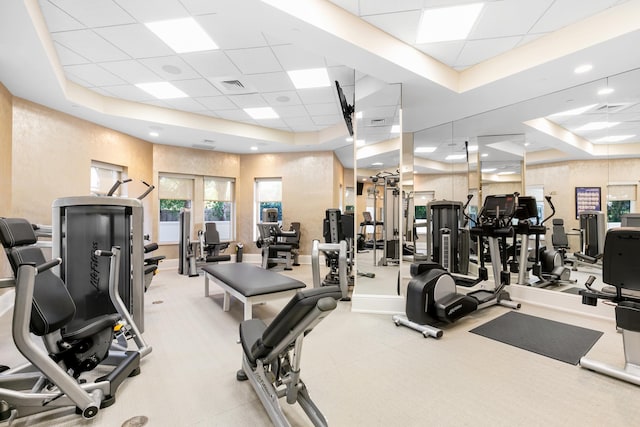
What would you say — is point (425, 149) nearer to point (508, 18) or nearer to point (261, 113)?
point (261, 113)

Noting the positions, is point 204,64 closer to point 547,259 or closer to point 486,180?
point 486,180

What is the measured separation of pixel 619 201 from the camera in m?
3.64

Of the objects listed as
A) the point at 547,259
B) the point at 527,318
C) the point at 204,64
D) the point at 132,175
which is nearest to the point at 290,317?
the point at 527,318

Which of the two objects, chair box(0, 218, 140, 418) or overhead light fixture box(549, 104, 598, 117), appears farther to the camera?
overhead light fixture box(549, 104, 598, 117)

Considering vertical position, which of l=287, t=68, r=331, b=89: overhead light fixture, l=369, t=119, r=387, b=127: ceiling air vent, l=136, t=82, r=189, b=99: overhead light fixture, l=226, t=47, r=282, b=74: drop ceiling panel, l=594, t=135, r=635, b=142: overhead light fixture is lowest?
l=594, t=135, r=635, b=142: overhead light fixture

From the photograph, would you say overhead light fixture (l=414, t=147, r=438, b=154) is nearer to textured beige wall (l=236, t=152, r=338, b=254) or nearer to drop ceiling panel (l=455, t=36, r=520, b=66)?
textured beige wall (l=236, t=152, r=338, b=254)

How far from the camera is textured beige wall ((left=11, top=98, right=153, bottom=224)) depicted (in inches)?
173

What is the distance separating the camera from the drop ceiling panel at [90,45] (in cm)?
327

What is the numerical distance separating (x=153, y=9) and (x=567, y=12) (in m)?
4.11

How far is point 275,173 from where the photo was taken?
807 centimetres

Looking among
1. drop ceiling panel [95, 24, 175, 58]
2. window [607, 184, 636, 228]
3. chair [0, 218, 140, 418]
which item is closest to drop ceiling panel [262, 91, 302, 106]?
drop ceiling panel [95, 24, 175, 58]

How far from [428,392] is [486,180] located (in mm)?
4580

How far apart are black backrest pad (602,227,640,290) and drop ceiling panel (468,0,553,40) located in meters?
2.21

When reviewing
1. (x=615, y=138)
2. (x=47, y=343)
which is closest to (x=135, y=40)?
(x=47, y=343)
